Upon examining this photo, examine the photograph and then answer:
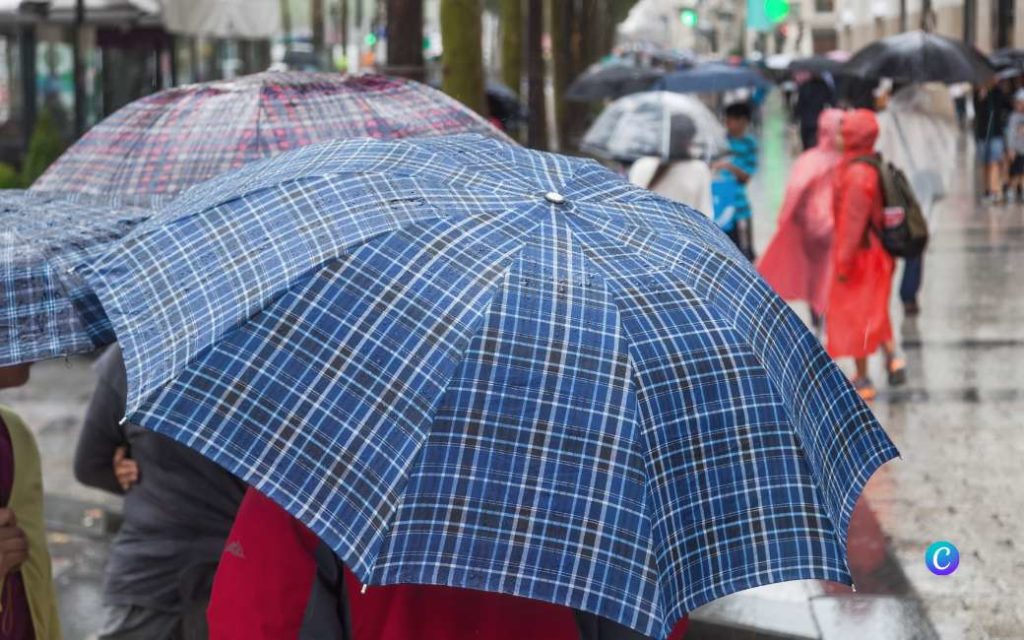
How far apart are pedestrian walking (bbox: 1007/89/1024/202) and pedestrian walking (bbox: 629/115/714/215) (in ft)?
43.0

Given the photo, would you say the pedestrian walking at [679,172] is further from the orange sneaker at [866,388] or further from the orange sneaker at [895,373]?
the orange sneaker at [895,373]

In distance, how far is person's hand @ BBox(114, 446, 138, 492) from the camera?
472cm

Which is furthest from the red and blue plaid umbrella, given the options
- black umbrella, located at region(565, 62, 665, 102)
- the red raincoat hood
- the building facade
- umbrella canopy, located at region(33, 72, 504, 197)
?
black umbrella, located at region(565, 62, 665, 102)

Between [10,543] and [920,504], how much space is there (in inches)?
195

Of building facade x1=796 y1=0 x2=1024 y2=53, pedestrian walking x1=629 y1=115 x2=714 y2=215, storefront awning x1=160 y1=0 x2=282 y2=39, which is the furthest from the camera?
building facade x1=796 y1=0 x2=1024 y2=53

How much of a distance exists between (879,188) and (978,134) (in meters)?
14.0

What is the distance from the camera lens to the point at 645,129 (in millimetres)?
9820

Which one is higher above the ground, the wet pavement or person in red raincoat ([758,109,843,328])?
person in red raincoat ([758,109,843,328])

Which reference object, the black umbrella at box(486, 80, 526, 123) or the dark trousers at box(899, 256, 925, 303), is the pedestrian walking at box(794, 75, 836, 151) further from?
the dark trousers at box(899, 256, 925, 303)

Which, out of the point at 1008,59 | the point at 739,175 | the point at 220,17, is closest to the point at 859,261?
the point at 739,175

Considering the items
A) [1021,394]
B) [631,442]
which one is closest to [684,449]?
[631,442]

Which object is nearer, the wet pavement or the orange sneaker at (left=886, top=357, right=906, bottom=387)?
the wet pavement

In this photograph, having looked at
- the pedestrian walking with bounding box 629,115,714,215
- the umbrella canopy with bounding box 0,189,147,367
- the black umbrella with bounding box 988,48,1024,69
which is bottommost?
the pedestrian walking with bounding box 629,115,714,215

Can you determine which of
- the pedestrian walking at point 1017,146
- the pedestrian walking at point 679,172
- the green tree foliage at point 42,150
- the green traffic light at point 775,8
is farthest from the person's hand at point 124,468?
the green traffic light at point 775,8
